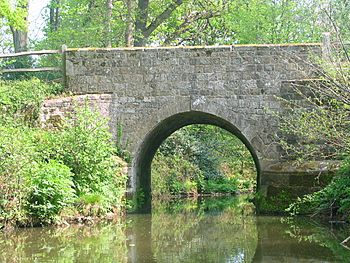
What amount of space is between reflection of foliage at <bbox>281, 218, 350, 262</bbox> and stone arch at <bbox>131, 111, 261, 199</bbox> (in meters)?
3.12

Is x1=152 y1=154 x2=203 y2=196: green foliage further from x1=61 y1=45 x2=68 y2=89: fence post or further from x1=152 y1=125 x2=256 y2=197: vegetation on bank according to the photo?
x1=61 y1=45 x2=68 y2=89: fence post

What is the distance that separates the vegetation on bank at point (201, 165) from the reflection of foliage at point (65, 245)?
10652 mm

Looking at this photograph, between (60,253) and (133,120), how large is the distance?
658 cm

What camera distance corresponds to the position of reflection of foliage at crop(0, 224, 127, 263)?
7.46m

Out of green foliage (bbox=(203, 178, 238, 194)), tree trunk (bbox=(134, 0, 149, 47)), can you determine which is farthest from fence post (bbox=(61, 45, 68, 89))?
green foliage (bbox=(203, 178, 238, 194))

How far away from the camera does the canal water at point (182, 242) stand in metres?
7.48

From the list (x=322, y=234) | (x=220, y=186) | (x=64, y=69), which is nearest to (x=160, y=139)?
(x=64, y=69)

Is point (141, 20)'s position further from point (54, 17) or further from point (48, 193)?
point (48, 193)

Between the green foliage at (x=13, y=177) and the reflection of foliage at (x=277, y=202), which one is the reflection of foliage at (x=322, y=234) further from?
the green foliage at (x=13, y=177)

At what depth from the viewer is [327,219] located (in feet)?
37.7

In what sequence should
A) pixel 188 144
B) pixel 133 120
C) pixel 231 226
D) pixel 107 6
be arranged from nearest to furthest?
pixel 231 226
pixel 133 120
pixel 107 6
pixel 188 144

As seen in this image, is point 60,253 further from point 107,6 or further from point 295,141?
point 107,6

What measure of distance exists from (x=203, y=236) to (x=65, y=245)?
7.55 ft

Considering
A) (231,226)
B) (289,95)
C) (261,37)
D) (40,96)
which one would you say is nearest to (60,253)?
(231,226)
